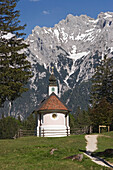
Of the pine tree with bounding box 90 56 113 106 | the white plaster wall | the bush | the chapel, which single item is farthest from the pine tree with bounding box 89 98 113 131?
the bush

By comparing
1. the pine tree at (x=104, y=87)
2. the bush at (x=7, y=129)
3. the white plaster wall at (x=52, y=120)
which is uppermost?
the pine tree at (x=104, y=87)

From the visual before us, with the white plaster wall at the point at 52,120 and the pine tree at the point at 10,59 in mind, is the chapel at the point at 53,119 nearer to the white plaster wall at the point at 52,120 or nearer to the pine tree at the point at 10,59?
the white plaster wall at the point at 52,120

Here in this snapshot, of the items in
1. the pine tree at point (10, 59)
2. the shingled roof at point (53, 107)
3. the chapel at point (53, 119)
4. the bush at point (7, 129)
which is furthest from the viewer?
the bush at point (7, 129)

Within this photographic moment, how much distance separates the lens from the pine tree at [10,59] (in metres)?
Answer: 33.8

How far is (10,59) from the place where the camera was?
35156 millimetres

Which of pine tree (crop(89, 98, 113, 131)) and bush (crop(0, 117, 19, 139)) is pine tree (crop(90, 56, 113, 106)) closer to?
pine tree (crop(89, 98, 113, 131))

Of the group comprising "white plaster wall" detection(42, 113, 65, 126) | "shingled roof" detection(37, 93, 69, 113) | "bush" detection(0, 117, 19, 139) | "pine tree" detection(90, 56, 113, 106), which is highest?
"pine tree" detection(90, 56, 113, 106)

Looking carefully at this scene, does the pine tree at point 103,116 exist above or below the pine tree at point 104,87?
below

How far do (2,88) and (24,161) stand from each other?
15.1 metres

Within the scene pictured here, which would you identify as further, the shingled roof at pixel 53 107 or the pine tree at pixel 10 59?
the shingled roof at pixel 53 107

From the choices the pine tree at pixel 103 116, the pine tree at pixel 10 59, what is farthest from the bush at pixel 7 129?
the pine tree at pixel 10 59

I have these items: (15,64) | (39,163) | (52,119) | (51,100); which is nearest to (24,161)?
(39,163)

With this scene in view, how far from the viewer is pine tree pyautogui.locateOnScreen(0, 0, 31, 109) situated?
33.8 metres

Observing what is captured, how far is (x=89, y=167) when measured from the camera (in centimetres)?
1634
